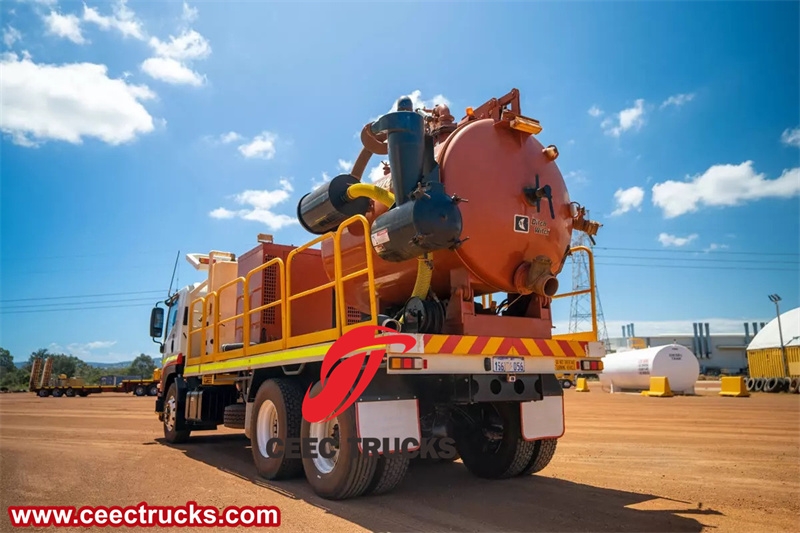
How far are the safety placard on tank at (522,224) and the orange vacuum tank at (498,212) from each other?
0.4 inches

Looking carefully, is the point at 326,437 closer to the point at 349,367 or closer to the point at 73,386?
the point at 349,367

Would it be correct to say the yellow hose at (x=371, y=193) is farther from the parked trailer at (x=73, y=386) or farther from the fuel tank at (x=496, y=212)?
the parked trailer at (x=73, y=386)

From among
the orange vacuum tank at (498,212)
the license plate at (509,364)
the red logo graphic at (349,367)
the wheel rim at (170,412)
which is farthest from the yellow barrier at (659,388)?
the red logo graphic at (349,367)

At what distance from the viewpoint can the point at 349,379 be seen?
16.8 feet

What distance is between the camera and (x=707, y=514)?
16.6 ft

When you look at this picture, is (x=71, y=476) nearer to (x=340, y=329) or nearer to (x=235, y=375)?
(x=235, y=375)

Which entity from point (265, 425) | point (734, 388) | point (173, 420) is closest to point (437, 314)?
point (265, 425)

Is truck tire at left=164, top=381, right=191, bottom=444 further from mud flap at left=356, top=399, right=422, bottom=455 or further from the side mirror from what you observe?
mud flap at left=356, top=399, right=422, bottom=455

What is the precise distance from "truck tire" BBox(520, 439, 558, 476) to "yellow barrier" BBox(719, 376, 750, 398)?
24.3m

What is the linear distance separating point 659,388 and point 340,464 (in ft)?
80.4

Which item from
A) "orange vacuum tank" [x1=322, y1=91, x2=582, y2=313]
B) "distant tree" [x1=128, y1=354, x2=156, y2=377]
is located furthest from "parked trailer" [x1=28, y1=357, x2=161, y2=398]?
"distant tree" [x1=128, y1=354, x2=156, y2=377]

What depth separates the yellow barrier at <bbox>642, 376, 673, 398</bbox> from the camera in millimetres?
25672

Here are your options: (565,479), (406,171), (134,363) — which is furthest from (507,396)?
(134,363)

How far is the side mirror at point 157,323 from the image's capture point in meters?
12.3
